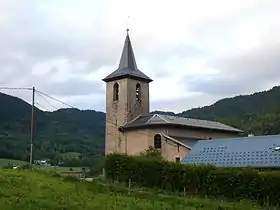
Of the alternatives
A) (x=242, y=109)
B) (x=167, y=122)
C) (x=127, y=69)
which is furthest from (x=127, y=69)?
(x=242, y=109)

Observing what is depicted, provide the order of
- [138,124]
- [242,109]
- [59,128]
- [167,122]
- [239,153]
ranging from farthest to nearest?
[242,109] < [59,128] < [138,124] < [167,122] < [239,153]

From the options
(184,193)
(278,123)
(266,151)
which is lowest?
(184,193)

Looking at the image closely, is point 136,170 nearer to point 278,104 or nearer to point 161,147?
point 161,147

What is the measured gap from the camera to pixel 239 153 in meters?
35.5

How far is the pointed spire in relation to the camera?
59.7 metres

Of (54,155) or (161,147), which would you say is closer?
(161,147)

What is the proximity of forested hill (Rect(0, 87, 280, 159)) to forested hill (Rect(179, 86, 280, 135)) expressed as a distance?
0.23 meters

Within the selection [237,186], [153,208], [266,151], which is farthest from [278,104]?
[153,208]

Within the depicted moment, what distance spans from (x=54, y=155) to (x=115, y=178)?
40.5 meters

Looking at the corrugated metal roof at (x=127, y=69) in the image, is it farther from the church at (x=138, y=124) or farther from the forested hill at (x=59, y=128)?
the forested hill at (x=59, y=128)

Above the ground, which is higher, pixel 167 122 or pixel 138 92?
pixel 138 92

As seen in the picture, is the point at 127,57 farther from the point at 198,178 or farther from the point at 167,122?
the point at 198,178

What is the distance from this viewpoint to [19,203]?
14375 millimetres

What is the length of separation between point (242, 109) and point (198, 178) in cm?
6553
